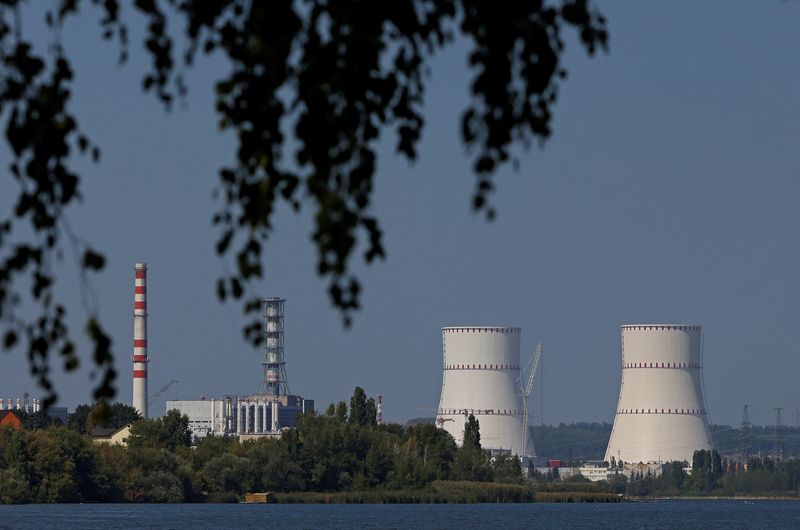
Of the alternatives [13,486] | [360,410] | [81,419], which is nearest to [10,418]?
[81,419]

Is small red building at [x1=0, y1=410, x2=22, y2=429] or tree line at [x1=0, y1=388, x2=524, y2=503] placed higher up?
small red building at [x1=0, y1=410, x2=22, y2=429]

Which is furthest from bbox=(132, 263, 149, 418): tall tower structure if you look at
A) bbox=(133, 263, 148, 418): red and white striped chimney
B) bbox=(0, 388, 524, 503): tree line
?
bbox=(0, 388, 524, 503): tree line

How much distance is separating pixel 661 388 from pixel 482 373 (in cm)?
933

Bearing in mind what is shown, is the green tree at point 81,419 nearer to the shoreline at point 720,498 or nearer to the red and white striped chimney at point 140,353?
the red and white striped chimney at point 140,353

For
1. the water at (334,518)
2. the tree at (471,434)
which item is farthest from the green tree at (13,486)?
the tree at (471,434)

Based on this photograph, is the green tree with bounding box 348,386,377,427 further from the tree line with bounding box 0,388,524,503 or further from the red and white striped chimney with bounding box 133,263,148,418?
the red and white striped chimney with bounding box 133,263,148,418

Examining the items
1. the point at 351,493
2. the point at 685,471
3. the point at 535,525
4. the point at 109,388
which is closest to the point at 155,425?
the point at 351,493

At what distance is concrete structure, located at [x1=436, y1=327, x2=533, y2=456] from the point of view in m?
84.1

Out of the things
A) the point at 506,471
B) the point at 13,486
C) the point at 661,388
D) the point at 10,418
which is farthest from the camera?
the point at 10,418

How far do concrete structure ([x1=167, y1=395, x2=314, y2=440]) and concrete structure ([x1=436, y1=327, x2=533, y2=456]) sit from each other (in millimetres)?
32338

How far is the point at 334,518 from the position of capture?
5956cm

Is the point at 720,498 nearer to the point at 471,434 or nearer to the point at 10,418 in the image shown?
the point at 471,434

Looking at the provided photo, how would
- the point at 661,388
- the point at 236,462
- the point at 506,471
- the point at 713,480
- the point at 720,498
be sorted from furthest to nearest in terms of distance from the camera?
the point at 720,498
the point at 713,480
the point at 661,388
the point at 506,471
the point at 236,462

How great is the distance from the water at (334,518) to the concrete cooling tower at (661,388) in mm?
6564
